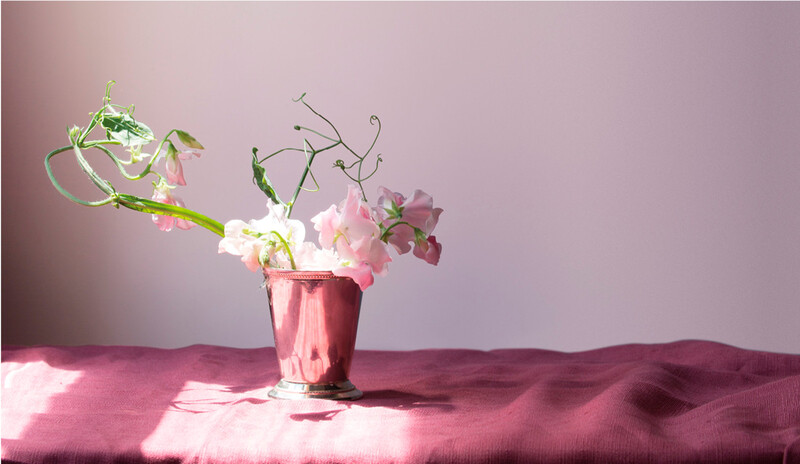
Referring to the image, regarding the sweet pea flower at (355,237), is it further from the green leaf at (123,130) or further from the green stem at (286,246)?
the green leaf at (123,130)

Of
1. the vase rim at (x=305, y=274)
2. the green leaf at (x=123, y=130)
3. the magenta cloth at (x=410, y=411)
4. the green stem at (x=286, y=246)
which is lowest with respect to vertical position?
the magenta cloth at (x=410, y=411)

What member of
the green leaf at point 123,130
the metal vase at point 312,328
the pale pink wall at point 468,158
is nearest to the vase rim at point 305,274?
the metal vase at point 312,328

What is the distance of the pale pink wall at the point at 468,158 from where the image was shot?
2340 millimetres

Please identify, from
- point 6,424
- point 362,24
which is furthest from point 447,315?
point 6,424

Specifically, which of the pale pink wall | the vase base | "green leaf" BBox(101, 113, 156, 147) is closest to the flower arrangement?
"green leaf" BBox(101, 113, 156, 147)

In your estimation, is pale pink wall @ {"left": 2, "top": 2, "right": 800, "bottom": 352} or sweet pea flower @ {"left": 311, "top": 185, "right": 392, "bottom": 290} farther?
pale pink wall @ {"left": 2, "top": 2, "right": 800, "bottom": 352}

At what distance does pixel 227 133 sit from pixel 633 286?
1.27 m

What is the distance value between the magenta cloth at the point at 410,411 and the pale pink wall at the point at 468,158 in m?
0.82

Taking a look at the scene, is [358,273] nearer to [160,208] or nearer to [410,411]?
[410,411]

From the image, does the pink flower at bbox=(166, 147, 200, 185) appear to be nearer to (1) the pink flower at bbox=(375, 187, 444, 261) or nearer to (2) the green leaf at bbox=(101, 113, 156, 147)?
(2) the green leaf at bbox=(101, 113, 156, 147)

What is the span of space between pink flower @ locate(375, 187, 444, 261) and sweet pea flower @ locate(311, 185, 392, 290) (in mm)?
26

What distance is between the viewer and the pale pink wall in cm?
234

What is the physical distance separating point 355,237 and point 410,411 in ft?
0.78

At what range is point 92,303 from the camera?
2.42m
